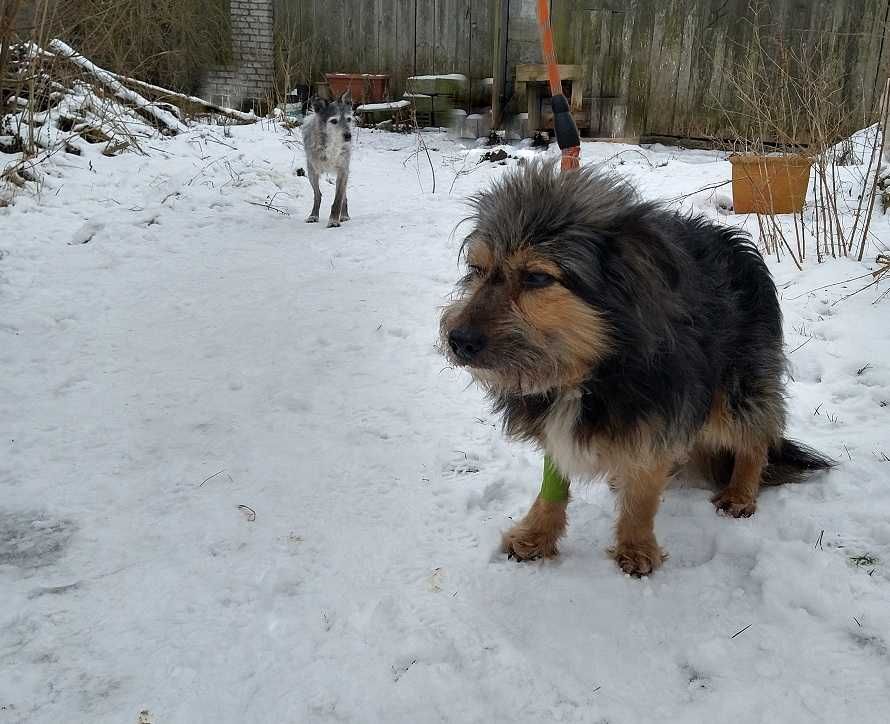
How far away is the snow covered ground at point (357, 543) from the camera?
1.83m

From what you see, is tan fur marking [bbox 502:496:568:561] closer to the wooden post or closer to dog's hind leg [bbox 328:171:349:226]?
dog's hind leg [bbox 328:171:349:226]

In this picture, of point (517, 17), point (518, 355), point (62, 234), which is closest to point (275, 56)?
point (517, 17)

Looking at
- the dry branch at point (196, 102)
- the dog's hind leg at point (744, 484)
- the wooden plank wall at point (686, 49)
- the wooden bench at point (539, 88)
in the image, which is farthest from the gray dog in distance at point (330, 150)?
the dog's hind leg at point (744, 484)

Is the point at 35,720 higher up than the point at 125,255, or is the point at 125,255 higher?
the point at 125,255

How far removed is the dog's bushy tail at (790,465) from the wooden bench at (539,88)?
901 centimetres

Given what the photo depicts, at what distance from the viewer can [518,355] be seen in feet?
6.22

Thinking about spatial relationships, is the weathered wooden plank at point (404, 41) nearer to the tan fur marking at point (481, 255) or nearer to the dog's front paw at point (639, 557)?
the tan fur marking at point (481, 255)

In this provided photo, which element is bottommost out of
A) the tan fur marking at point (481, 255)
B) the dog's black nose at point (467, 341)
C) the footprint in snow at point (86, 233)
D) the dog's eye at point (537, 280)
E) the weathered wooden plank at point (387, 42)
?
the footprint in snow at point (86, 233)

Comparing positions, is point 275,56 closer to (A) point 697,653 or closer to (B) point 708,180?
(B) point 708,180

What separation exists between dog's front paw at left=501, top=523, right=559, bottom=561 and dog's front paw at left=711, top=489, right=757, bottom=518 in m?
0.69

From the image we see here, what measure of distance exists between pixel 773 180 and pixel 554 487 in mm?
4432

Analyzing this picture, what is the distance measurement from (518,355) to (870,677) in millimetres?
1261

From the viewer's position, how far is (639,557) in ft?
Answer: 7.54

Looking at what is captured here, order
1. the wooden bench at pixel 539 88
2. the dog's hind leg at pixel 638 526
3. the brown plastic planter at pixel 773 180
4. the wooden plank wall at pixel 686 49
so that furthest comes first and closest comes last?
the wooden bench at pixel 539 88 → the wooden plank wall at pixel 686 49 → the brown plastic planter at pixel 773 180 → the dog's hind leg at pixel 638 526
